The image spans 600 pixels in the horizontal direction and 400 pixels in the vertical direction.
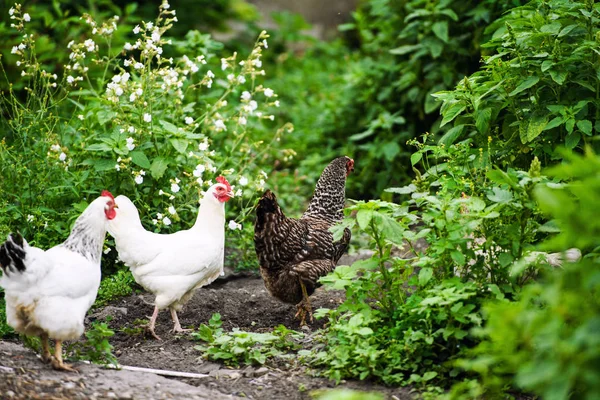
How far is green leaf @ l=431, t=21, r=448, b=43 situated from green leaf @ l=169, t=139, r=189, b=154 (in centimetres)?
331

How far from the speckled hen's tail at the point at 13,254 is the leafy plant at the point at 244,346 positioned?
1.32 m

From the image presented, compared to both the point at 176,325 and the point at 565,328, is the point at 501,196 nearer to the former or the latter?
the point at 565,328

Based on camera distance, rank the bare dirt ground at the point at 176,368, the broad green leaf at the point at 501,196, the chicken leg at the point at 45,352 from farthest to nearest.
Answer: the chicken leg at the point at 45,352 < the broad green leaf at the point at 501,196 < the bare dirt ground at the point at 176,368

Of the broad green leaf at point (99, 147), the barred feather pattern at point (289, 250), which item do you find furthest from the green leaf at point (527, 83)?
the broad green leaf at point (99, 147)

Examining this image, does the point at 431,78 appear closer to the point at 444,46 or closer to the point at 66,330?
the point at 444,46

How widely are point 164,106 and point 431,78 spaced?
10.2ft

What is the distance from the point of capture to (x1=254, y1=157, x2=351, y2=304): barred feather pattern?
5.47 m

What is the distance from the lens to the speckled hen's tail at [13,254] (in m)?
3.98

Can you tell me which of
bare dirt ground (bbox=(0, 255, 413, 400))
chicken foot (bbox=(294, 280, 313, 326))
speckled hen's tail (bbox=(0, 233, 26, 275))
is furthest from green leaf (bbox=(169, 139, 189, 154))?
speckled hen's tail (bbox=(0, 233, 26, 275))

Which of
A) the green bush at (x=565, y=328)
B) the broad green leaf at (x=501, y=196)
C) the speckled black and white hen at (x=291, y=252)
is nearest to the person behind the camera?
the green bush at (x=565, y=328)

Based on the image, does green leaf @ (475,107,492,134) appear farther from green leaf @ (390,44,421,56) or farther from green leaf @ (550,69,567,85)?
→ green leaf @ (390,44,421,56)

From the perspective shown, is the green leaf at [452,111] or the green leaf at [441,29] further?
the green leaf at [441,29]

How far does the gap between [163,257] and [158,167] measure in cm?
93

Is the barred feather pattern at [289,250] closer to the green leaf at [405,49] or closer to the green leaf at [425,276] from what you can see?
the green leaf at [425,276]
